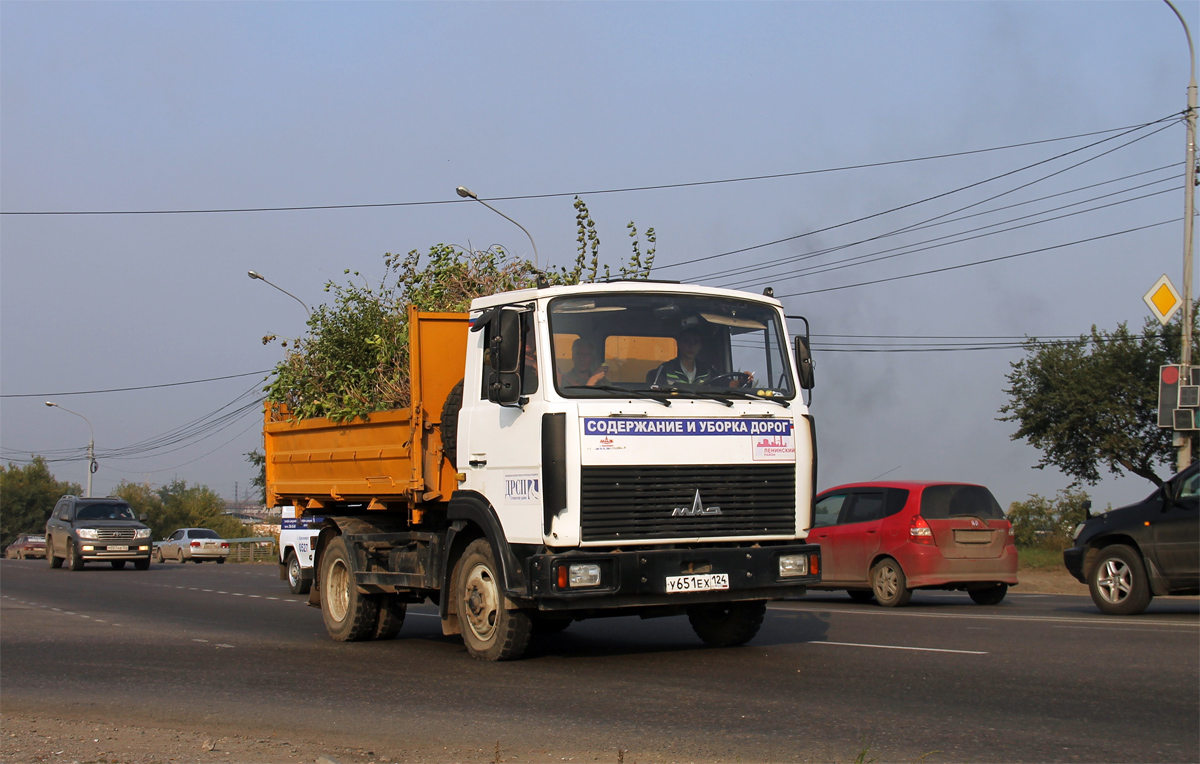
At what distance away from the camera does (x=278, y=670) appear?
30.4ft

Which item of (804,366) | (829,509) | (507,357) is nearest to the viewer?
(507,357)

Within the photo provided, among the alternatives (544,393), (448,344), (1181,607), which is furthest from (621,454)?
(1181,607)

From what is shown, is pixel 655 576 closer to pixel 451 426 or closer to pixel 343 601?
pixel 451 426

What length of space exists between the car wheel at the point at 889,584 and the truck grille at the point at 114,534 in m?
23.4

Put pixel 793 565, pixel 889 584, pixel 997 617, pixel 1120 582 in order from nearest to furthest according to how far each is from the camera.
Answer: pixel 793 565 → pixel 997 617 → pixel 1120 582 → pixel 889 584

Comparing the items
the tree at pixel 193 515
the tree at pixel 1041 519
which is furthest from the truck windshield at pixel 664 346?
the tree at pixel 193 515

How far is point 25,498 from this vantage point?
107m

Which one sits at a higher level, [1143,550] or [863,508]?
[863,508]

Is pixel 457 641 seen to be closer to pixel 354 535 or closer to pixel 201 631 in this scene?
pixel 354 535

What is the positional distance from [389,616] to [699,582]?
4285 mm

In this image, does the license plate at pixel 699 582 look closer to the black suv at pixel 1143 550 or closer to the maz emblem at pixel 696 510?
the maz emblem at pixel 696 510

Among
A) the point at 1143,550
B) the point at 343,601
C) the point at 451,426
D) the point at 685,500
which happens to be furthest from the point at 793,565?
the point at 1143,550

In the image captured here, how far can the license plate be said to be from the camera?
8227 mm

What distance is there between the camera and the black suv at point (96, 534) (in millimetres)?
31172
